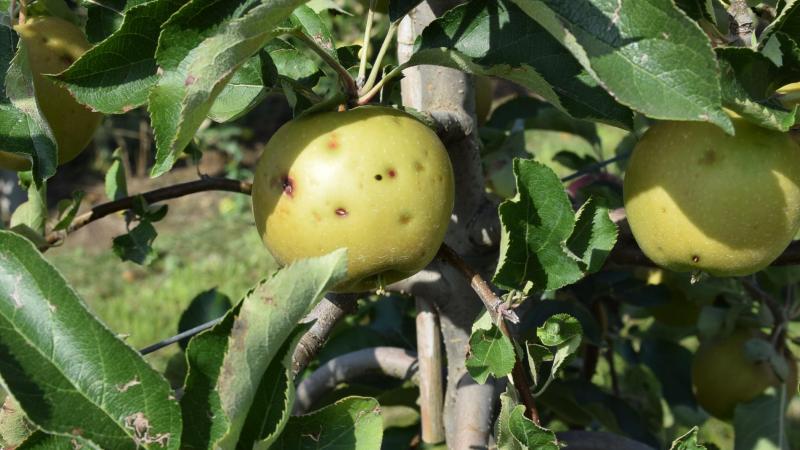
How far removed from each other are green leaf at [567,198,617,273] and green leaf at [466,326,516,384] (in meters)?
0.09

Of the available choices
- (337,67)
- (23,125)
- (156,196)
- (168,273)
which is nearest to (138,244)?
(156,196)

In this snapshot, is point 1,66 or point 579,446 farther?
point 579,446

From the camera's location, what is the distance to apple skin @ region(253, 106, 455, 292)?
0.60 m

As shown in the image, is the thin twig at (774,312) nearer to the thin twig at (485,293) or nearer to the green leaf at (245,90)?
the thin twig at (485,293)

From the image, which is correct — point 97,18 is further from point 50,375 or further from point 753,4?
point 753,4

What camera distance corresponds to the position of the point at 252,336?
1.70 feet

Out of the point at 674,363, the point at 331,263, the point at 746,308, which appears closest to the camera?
the point at 331,263

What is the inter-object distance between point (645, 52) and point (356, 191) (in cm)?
21

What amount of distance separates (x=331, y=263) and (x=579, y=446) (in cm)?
59

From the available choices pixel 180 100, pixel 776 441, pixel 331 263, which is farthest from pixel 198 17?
pixel 776 441

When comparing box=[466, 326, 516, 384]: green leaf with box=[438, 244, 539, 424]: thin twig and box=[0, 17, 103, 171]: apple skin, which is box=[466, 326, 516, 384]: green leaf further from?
box=[0, 17, 103, 171]: apple skin

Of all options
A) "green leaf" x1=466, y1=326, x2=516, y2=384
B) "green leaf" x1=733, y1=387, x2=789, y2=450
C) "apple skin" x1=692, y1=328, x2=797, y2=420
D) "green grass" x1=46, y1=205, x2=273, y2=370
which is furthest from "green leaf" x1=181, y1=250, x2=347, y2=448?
"green grass" x1=46, y1=205, x2=273, y2=370

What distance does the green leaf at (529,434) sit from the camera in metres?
0.58

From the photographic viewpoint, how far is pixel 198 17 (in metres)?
0.55
